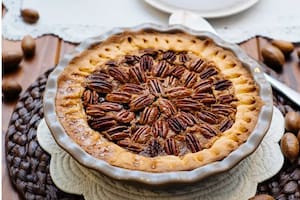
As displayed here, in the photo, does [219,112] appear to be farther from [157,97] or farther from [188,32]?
A: [188,32]

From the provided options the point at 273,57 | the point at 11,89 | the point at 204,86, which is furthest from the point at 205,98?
the point at 11,89

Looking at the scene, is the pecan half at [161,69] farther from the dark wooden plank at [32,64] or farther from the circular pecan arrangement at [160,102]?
the dark wooden plank at [32,64]

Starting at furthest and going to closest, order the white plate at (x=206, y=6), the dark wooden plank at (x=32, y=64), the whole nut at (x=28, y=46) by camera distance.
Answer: the white plate at (x=206, y=6) → the whole nut at (x=28, y=46) → the dark wooden plank at (x=32, y=64)

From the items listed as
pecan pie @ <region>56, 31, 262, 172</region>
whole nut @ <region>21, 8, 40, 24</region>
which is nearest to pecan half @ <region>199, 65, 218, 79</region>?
pecan pie @ <region>56, 31, 262, 172</region>

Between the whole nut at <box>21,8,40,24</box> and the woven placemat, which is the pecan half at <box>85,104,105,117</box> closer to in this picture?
the woven placemat

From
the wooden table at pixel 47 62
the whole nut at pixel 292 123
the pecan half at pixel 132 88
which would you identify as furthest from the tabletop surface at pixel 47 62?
the pecan half at pixel 132 88

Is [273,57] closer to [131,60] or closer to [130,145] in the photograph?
[131,60]

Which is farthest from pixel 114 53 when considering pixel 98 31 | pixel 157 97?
pixel 98 31
